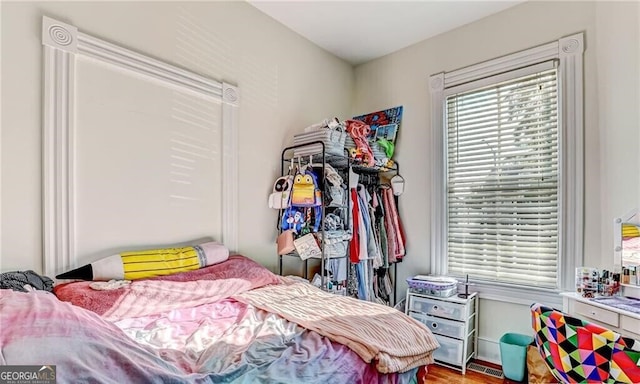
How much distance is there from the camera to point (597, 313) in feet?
6.05

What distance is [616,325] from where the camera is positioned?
1728 mm

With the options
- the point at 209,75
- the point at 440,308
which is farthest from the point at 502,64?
the point at 209,75

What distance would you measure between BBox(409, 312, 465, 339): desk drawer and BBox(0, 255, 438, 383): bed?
3.75 ft

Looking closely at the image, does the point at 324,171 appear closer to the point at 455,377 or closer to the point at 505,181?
the point at 505,181

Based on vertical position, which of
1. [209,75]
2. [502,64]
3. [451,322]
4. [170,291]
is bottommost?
[451,322]

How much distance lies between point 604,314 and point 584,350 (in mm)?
569

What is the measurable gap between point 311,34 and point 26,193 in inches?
93.2

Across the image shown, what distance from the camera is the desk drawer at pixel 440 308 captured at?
251 cm

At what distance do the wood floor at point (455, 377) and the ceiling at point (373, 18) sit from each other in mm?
2708

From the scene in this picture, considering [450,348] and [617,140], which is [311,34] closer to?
[617,140]

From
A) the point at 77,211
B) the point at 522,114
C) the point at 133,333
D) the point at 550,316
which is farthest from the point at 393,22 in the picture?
the point at 133,333

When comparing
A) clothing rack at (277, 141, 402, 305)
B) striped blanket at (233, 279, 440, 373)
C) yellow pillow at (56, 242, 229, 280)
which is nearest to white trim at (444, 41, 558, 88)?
clothing rack at (277, 141, 402, 305)
